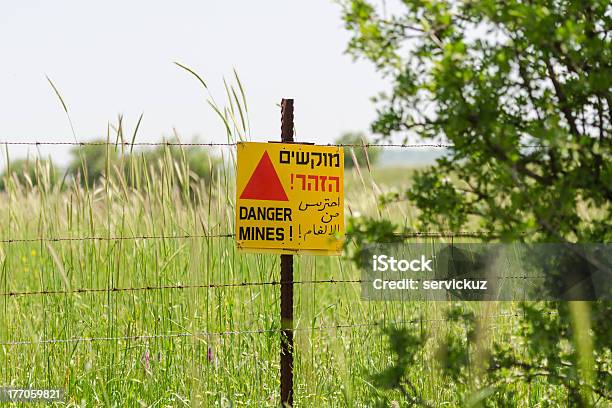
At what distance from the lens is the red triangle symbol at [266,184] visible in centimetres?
398

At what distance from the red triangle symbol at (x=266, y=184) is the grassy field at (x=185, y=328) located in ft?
0.78

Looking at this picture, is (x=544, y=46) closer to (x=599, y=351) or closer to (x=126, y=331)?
(x=599, y=351)

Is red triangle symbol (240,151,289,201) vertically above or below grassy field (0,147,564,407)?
above

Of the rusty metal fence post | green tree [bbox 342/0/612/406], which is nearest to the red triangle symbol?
the rusty metal fence post

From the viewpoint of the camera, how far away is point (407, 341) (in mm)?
3020

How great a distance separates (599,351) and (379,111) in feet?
4.05

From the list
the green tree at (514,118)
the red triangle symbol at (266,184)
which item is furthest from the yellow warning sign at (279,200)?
the green tree at (514,118)

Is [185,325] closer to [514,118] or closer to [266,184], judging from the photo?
[266,184]

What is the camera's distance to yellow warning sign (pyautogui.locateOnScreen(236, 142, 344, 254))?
3.97 m

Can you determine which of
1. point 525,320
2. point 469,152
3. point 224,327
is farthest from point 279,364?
point 469,152

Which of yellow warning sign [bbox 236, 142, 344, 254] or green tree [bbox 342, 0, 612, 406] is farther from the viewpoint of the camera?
yellow warning sign [bbox 236, 142, 344, 254]

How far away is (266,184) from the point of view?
157 inches

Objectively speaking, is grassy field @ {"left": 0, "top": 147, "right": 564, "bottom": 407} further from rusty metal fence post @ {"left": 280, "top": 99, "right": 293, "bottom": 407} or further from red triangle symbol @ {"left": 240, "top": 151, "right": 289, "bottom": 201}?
red triangle symbol @ {"left": 240, "top": 151, "right": 289, "bottom": 201}

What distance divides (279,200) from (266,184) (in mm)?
101
